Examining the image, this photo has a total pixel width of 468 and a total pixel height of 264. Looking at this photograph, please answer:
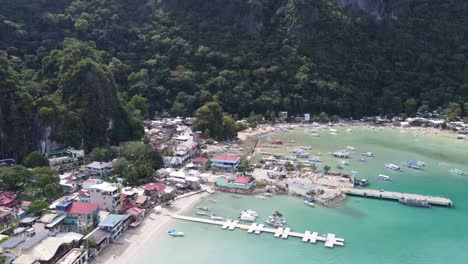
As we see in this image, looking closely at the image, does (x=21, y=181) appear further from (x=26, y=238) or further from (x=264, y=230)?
(x=264, y=230)

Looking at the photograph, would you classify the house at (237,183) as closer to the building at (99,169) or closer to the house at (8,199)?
the building at (99,169)

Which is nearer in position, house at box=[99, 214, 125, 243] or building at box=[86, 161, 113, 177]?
house at box=[99, 214, 125, 243]

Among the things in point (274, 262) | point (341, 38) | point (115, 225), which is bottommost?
point (274, 262)

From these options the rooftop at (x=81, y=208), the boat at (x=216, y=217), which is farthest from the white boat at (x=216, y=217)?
the rooftop at (x=81, y=208)

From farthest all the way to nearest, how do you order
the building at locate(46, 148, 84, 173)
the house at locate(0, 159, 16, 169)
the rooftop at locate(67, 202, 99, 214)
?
the building at locate(46, 148, 84, 173) → the house at locate(0, 159, 16, 169) → the rooftop at locate(67, 202, 99, 214)

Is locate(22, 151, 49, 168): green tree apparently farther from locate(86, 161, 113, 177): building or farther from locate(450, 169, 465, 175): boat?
locate(450, 169, 465, 175): boat

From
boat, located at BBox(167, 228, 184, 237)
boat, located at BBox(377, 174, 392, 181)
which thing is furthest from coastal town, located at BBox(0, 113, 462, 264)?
boat, located at BBox(167, 228, 184, 237)

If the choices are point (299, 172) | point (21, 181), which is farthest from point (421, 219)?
point (21, 181)
